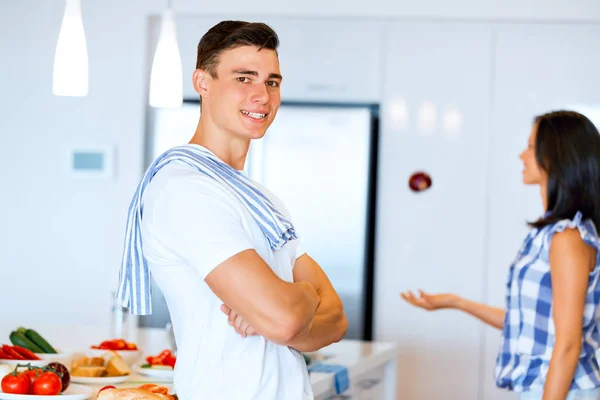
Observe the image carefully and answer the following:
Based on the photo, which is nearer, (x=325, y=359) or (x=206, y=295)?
(x=206, y=295)

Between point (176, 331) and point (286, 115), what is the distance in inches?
118

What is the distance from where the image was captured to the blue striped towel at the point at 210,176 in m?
1.50

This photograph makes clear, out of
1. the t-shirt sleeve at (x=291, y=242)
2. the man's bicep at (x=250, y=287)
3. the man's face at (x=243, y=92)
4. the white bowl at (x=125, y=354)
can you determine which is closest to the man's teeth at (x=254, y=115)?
the man's face at (x=243, y=92)

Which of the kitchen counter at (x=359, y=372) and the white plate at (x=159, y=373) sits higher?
the white plate at (x=159, y=373)

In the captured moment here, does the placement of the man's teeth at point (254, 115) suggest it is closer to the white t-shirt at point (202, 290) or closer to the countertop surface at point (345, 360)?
the white t-shirt at point (202, 290)

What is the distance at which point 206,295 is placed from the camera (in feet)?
4.88

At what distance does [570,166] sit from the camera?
7.03 feet

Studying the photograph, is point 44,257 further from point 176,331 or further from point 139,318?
point 176,331

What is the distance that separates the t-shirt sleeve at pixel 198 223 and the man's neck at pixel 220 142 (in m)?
0.19

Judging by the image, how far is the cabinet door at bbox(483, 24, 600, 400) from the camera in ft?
14.6

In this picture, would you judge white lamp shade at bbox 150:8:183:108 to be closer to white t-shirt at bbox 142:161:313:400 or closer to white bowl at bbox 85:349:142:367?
white bowl at bbox 85:349:142:367

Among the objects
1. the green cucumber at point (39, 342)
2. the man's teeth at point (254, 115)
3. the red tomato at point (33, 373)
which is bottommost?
the green cucumber at point (39, 342)

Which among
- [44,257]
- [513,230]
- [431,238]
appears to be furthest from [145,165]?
[513,230]

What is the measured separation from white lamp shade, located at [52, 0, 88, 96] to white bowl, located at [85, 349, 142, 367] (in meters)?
0.73
